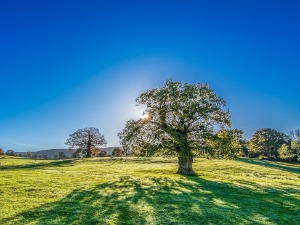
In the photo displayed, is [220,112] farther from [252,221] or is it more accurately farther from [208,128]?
[252,221]

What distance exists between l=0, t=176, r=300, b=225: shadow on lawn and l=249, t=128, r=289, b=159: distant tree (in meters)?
107

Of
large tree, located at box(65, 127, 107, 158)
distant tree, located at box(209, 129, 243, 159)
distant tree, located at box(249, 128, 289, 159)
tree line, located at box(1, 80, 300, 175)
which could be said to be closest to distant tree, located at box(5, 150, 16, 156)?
large tree, located at box(65, 127, 107, 158)

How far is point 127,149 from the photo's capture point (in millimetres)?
41719

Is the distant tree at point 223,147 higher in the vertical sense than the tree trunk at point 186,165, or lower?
higher

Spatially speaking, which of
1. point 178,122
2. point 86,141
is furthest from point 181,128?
point 86,141

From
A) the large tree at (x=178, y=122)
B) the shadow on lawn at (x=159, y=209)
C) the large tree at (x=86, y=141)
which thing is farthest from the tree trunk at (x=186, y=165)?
the large tree at (x=86, y=141)

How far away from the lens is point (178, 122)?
3925 centimetres

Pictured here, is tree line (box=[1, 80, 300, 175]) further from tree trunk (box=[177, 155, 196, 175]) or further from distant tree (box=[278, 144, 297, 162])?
distant tree (box=[278, 144, 297, 162])

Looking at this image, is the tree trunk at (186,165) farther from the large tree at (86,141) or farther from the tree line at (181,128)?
the large tree at (86,141)

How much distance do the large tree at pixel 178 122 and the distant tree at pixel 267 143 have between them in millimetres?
90065

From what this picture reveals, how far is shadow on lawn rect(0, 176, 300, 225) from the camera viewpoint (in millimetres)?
13273

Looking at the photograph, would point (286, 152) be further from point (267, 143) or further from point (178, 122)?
point (178, 122)

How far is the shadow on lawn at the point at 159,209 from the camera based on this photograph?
43.5ft

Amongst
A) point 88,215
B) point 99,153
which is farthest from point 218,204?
point 99,153
